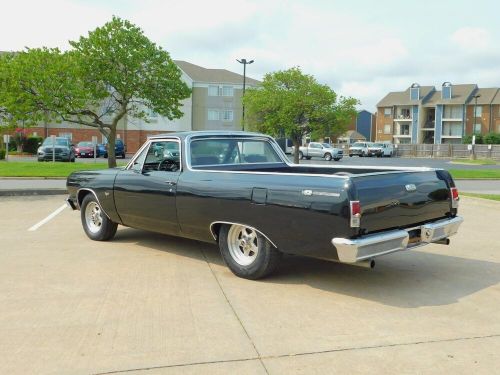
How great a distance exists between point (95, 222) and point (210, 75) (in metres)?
60.2

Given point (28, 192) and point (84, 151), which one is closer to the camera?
point (28, 192)

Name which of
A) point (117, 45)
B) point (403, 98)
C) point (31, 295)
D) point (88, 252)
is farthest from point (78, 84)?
point (403, 98)

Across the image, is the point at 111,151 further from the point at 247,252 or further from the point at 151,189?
the point at 247,252

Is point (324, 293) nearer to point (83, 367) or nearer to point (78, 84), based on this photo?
point (83, 367)

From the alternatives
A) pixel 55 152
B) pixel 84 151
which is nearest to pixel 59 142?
pixel 55 152

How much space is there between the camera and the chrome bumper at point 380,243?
471cm

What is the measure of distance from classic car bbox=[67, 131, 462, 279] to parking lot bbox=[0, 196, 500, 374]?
18.7 inches

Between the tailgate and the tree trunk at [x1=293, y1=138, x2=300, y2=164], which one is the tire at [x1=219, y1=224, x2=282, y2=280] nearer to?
the tailgate

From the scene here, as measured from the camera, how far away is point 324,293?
5.24m

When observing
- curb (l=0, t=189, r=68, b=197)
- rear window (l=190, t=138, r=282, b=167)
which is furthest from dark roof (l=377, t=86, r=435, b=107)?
rear window (l=190, t=138, r=282, b=167)

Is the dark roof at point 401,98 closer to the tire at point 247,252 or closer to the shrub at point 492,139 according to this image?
the shrub at point 492,139

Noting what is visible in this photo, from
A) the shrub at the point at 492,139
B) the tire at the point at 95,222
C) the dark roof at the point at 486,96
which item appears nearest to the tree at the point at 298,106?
the tire at the point at 95,222

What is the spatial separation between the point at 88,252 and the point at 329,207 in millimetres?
3768

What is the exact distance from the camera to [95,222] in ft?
26.2
